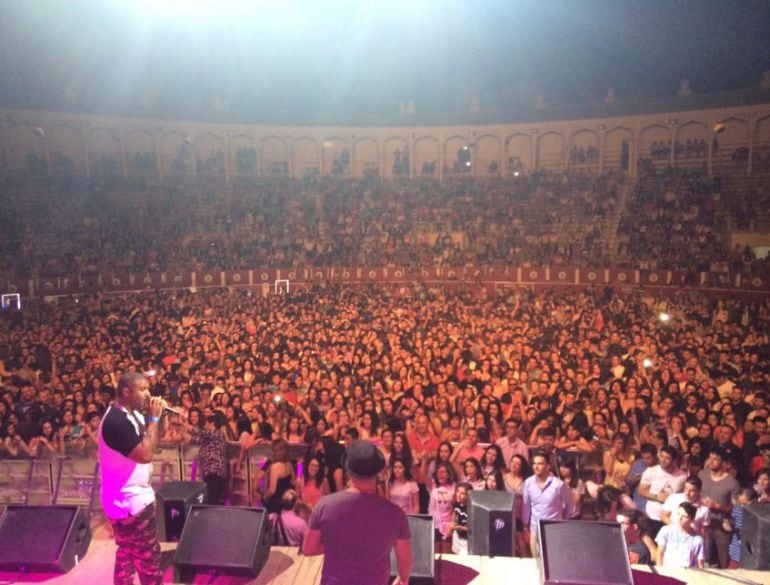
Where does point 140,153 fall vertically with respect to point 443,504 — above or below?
above

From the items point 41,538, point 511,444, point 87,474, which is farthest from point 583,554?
point 87,474

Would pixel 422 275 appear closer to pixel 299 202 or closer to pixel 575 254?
pixel 575 254

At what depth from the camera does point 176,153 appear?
39562mm

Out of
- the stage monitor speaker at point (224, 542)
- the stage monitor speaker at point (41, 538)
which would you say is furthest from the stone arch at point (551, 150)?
the stage monitor speaker at point (41, 538)

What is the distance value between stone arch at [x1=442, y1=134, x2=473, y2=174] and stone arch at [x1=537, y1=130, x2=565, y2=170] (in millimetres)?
4242

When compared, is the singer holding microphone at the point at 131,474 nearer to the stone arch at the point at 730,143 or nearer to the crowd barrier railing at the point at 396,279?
the crowd barrier railing at the point at 396,279

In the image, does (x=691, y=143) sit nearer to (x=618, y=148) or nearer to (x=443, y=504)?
(x=618, y=148)

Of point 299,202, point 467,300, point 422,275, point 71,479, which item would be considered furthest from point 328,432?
point 299,202

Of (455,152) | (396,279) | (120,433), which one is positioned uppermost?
(455,152)

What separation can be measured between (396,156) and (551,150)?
9.53m

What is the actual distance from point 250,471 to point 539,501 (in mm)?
3276

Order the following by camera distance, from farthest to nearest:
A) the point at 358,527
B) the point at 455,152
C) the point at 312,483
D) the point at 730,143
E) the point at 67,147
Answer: the point at 455,152, the point at 67,147, the point at 730,143, the point at 312,483, the point at 358,527

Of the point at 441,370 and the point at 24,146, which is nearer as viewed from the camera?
the point at 441,370

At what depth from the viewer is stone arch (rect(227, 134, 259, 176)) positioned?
40.7m
